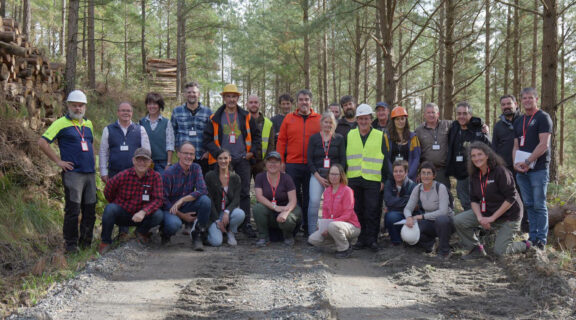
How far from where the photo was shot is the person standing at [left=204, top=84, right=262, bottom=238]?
699 cm

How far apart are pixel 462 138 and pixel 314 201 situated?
2543 mm

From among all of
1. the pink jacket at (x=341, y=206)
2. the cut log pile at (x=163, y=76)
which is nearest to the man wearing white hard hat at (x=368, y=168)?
the pink jacket at (x=341, y=206)

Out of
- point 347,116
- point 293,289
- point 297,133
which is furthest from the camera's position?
point 347,116

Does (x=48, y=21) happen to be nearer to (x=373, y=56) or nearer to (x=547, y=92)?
(x=373, y=56)

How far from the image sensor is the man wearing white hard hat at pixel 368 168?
6449 mm

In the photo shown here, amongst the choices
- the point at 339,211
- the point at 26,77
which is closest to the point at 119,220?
the point at 339,211

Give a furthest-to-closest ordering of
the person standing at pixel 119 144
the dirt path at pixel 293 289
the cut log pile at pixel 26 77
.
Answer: the cut log pile at pixel 26 77 → the person standing at pixel 119 144 → the dirt path at pixel 293 289

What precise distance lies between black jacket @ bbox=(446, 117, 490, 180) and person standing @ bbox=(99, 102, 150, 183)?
4.73 m

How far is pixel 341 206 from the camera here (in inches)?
246

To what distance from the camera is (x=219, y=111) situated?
7016 mm

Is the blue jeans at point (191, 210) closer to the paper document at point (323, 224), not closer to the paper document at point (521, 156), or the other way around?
the paper document at point (323, 224)

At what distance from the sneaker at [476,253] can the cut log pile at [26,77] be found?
7340 mm

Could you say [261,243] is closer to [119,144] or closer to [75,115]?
[119,144]

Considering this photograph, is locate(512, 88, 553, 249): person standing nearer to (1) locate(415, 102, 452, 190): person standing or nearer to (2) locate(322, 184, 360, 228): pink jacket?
(1) locate(415, 102, 452, 190): person standing
